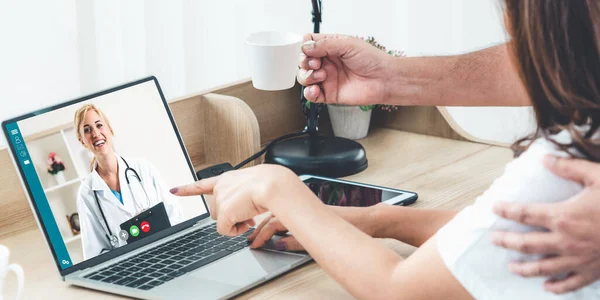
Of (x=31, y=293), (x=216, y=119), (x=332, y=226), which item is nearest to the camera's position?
(x=332, y=226)

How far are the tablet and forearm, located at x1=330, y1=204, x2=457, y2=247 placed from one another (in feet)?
0.56

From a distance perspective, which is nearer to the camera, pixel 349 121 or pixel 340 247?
pixel 340 247

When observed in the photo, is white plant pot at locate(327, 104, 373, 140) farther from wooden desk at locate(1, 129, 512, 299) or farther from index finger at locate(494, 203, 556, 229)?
index finger at locate(494, 203, 556, 229)

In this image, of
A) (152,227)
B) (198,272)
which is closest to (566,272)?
(198,272)

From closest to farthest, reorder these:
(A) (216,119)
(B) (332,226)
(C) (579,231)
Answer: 1. (C) (579,231)
2. (B) (332,226)
3. (A) (216,119)

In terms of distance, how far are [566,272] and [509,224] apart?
0.08 m

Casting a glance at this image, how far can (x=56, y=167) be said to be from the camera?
119 centimetres

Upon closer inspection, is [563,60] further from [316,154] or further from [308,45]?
[316,154]

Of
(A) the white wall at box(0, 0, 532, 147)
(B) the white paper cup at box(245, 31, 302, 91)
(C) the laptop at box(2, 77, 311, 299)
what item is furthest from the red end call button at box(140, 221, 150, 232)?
(A) the white wall at box(0, 0, 532, 147)

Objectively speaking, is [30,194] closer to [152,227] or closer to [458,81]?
[152,227]

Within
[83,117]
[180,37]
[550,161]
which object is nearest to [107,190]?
[83,117]

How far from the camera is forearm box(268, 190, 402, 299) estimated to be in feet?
3.04

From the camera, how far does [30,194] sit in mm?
1166

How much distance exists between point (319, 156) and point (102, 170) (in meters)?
0.50
